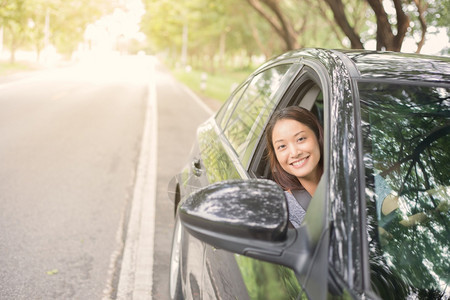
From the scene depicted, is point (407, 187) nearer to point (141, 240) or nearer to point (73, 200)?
point (141, 240)

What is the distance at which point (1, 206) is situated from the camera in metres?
5.63

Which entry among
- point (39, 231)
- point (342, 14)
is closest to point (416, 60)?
point (39, 231)

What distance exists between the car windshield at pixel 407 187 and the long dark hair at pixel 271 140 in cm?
53

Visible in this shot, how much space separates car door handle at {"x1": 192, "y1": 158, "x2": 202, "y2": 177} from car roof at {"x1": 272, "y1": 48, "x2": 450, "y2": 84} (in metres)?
1.04

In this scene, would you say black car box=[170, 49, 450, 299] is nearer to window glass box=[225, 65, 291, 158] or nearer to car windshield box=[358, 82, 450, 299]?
car windshield box=[358, 82, 450, 299]

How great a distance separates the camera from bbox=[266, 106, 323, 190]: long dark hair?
2465mm

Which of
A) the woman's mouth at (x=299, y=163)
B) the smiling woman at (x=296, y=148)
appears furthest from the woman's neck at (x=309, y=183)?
the woman's mouth at (x=299, y=163)

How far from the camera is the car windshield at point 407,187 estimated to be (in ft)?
5.34

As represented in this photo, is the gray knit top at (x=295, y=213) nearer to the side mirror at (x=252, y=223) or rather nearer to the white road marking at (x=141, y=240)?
the side mirror at (x=252, y=223)

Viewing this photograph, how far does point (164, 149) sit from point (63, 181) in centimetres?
340

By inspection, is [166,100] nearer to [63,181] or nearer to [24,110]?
[24,110]

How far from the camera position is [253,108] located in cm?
313

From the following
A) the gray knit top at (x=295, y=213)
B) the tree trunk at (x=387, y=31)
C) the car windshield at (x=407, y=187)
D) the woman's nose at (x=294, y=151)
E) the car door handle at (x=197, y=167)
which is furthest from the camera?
the tree trunk at (x=387, y=31)

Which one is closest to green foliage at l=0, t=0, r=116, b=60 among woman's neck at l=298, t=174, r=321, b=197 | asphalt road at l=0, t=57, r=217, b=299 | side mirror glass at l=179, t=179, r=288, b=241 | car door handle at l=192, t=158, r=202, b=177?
asphalt road at l=0, t=57, r=217, b=299
